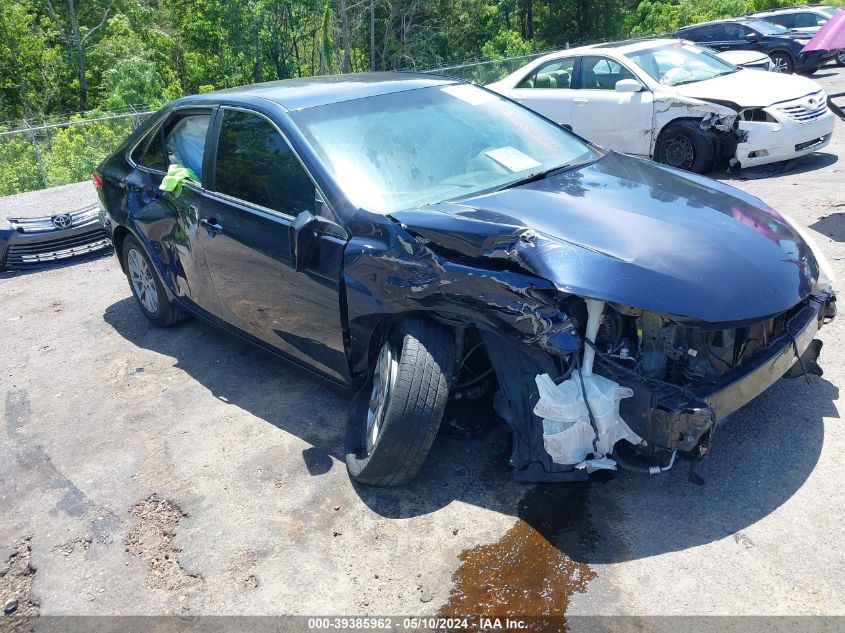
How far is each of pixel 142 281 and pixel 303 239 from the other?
2690 mm

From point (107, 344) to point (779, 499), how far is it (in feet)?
15.9

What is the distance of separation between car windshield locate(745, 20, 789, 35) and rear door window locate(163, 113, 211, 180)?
15.7 m

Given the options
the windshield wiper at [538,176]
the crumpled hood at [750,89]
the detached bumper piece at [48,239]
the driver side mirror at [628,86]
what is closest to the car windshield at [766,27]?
the crumpled hood at [750,89]

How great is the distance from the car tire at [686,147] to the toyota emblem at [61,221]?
662 cm

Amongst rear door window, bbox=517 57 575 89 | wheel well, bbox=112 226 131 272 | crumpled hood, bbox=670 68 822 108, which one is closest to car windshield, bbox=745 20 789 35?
crumpled hood, bbox=670 68 822 108

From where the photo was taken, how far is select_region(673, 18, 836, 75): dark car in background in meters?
16.2

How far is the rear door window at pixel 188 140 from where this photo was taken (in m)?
4.77

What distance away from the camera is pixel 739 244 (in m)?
3.32

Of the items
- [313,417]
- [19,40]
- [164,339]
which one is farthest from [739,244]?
[19,40]

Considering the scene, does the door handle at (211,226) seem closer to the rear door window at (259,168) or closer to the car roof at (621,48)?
the rear door window at (259,168)

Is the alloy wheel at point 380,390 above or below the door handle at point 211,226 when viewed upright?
below

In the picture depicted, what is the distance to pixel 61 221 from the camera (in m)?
7.87

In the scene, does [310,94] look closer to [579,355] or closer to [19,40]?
[579,355]

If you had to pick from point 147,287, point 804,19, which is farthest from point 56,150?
point 804,19
